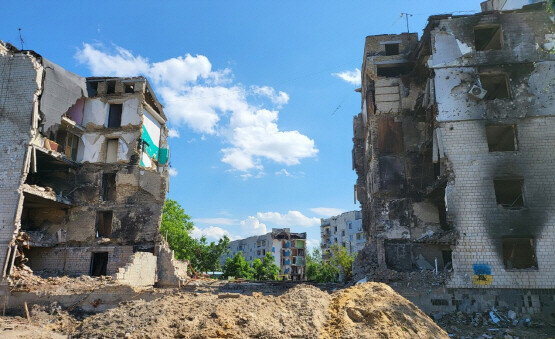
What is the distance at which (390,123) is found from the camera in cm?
2420

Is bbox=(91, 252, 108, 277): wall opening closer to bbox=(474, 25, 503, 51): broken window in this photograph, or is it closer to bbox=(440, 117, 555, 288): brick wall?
bbox=(440, 117, 555, 288): brick wall

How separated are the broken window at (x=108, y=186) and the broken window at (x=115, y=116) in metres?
3.21

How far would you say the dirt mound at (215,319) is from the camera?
840cm

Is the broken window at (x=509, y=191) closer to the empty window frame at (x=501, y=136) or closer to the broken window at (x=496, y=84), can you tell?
the empty window frame at (x=501, y=136)

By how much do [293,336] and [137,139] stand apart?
19723mm

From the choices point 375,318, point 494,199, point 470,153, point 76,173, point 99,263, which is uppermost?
point 76,173

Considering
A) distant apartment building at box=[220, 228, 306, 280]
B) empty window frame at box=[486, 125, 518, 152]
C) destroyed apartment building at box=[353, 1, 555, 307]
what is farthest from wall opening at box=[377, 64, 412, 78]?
distant apartment building at box=[220, 228, 306, 280]

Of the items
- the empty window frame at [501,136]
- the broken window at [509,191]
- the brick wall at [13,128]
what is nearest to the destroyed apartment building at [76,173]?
the brick wall at [13,128]

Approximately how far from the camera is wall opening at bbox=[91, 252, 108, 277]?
912 inches

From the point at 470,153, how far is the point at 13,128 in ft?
75.9

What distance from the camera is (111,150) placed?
83.8ft

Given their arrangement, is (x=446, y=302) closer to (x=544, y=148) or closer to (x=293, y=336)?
(x=544, y=148)

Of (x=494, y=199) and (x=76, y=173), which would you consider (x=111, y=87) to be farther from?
(x=494, y=199)

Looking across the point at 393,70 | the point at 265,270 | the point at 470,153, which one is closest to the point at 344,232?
the point at 265,270
